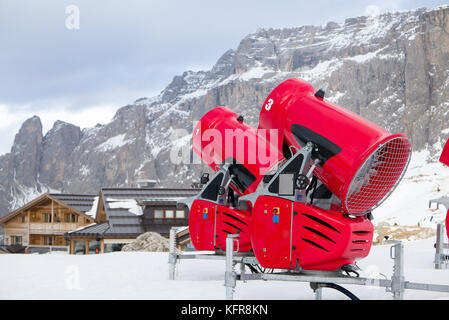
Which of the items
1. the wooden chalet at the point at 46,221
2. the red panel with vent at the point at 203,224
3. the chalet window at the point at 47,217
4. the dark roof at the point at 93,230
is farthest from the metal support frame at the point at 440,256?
the chalet window at the point at 47,217

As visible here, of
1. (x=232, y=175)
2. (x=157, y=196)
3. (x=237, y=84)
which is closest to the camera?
(x=232, y=175)

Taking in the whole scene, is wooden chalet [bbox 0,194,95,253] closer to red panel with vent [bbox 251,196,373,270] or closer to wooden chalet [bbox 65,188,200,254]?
wooden chalet [bbox 65,188,200,254]

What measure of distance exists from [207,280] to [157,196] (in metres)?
16.8

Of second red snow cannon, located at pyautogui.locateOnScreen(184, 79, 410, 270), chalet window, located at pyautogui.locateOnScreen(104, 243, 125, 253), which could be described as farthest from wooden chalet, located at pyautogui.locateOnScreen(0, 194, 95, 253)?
second red snow cannon, located at pyautogui.locateOnScreen(184, 79, 410, 270)

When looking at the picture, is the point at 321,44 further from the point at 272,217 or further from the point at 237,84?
the point at 272,217

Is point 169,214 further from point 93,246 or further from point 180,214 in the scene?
point 93,246

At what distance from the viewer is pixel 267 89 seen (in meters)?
138

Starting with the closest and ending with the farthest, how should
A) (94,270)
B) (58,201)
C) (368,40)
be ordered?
(94,270)
(58,201)
(368,40)

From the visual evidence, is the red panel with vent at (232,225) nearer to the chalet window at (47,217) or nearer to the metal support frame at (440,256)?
the metal support frame at (440,256)

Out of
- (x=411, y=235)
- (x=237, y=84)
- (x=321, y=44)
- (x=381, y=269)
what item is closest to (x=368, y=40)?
(x=321, y=44)

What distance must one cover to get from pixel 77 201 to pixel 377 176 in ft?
79.0

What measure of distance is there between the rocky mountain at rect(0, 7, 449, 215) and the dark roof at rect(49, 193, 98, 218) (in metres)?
75.5

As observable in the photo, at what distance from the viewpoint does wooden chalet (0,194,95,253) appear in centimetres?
2616

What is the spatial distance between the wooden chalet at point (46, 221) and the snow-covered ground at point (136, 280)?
16.1 metres
